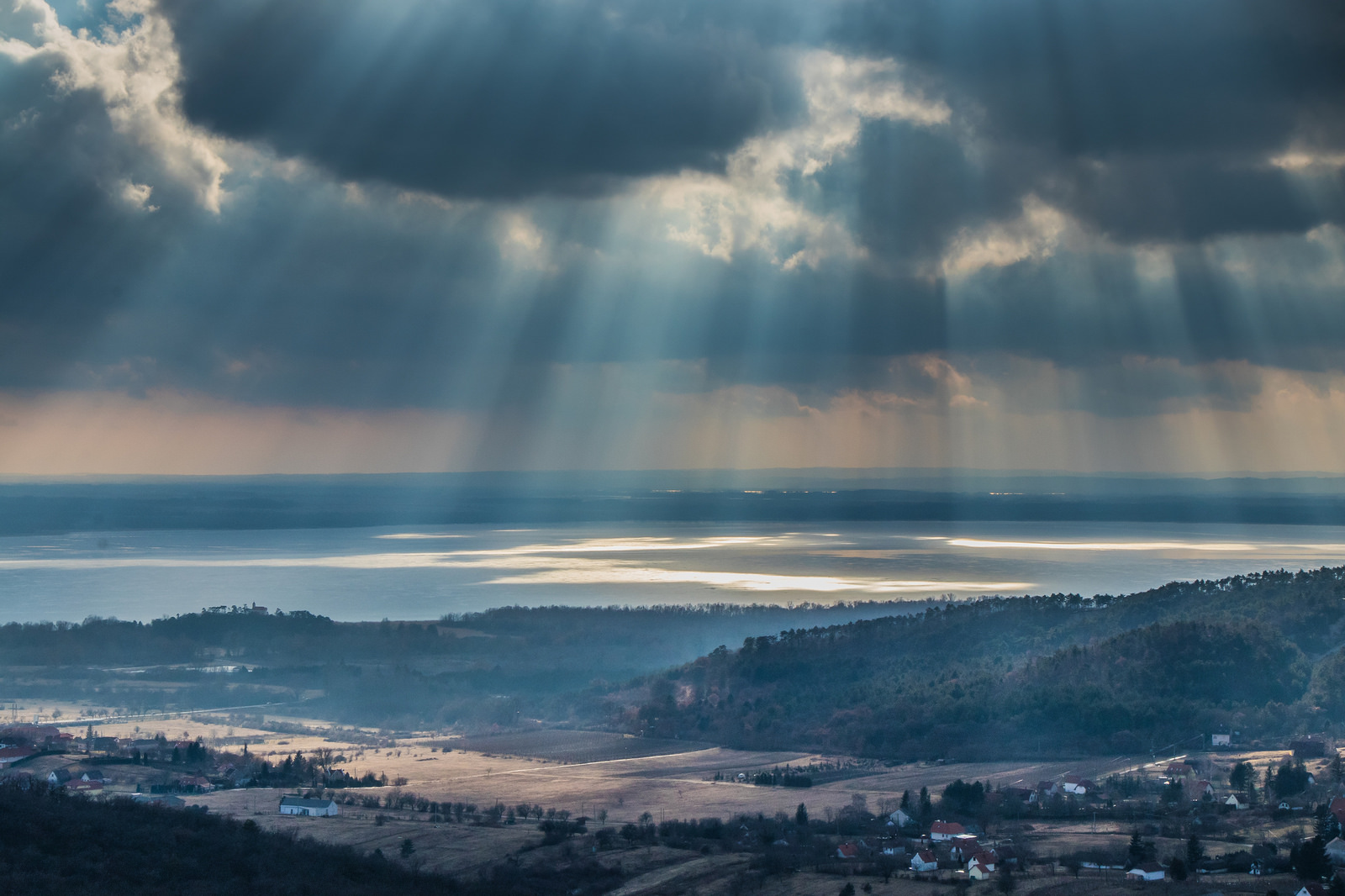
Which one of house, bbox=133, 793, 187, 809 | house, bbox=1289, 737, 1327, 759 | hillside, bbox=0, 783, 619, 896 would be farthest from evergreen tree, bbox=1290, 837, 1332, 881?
house, bbox=133, 793, 187, 809

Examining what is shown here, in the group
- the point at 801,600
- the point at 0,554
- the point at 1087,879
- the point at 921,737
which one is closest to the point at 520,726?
the point at 921,737

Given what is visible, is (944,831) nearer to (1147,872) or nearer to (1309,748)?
(1147,872)

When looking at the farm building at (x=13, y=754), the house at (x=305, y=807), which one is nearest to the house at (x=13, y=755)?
the farm building at (x=13, y=754)

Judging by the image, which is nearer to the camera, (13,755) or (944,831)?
(944,831)

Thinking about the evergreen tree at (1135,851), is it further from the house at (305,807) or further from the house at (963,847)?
the house at (305,807)

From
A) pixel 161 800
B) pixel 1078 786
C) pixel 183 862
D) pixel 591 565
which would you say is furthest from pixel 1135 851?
pixel 591 565

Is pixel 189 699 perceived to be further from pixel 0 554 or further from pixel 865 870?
pixel 0 554
